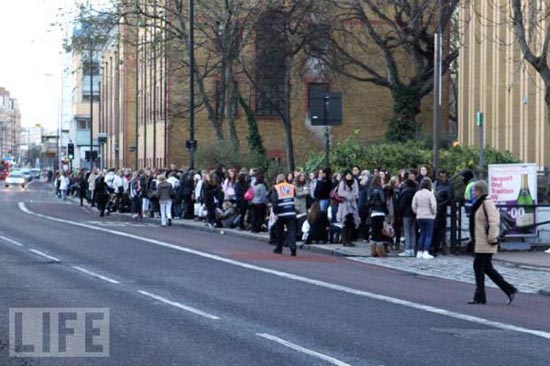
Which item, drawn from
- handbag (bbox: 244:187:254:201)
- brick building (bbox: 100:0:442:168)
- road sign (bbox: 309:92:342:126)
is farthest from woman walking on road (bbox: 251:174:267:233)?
brick building (bbox: 100:0:442:168)

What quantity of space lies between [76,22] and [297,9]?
37.0 feet

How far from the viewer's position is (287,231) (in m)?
25.4

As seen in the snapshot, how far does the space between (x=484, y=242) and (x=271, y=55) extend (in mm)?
31229

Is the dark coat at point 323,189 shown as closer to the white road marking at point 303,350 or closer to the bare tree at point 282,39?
the white road marking at point 303,350

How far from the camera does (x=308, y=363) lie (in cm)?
1104

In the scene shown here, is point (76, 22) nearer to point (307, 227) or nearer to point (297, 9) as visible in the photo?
point (297, 9)

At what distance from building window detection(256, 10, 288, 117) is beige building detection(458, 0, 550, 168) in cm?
721

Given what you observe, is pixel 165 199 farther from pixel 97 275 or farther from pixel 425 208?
pixel 97 275

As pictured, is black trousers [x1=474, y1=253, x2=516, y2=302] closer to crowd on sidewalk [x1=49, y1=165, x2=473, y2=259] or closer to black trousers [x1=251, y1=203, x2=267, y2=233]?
crowd on sidewalk [x1=49, y1=165, x2=473, y2=259]

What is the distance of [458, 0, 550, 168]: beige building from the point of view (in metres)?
40.5

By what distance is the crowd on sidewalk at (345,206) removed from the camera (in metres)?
24.8

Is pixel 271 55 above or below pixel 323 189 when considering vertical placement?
above

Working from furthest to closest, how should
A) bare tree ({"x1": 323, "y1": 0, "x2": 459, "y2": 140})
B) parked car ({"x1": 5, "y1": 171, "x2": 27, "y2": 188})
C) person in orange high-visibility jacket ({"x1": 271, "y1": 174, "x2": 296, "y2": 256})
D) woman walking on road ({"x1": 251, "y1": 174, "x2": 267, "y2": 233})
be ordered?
parked car ({"x1": 5, "y1": 171, "x2": 27, "y2": 188}) < bare tree ({"x1": 323, "y1": 0, "x2": 459, "y2": 140}) < woman walking on road ({"x1": 251, "y1": 174, "x2": 267, "y2": 233}) < person in orange high-visibility jacket ({"x1": 271, "y1": 174, "x2": 296, "y2": 256})

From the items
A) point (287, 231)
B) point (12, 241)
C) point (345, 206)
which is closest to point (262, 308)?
point (287, 231)
